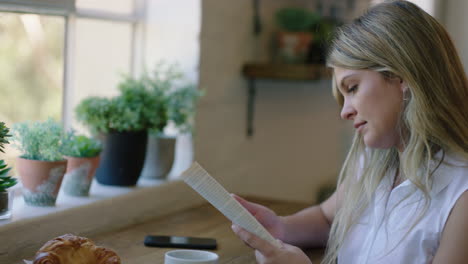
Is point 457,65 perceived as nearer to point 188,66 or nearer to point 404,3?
point 404,3

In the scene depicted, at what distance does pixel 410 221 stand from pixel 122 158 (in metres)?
0.80

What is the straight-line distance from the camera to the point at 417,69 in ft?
4.35

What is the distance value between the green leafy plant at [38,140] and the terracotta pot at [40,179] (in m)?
0.02

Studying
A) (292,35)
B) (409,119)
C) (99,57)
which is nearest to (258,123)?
(292,35)

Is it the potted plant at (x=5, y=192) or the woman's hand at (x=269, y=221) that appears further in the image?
the woman's hand at (x=269, y=221)

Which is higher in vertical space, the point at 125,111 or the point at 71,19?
the point at 71,19

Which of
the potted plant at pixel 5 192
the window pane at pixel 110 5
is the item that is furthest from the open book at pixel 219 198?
the window pane at pixel 110 5

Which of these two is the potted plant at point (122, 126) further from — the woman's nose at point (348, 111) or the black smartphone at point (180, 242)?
the woman's nose at point (348, 111)

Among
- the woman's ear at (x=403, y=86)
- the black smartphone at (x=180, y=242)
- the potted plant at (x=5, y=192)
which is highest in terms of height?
the woman's ear at (x=403, y=86)

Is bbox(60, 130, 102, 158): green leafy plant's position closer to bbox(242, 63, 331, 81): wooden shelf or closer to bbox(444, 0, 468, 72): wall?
bbox(242, 63, 331, 81): wooden shelf

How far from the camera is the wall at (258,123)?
84.5 inches

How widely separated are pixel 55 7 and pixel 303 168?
60.9 inches

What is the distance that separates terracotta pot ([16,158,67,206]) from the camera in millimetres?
1491

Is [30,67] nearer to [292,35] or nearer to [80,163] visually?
[80,163]
